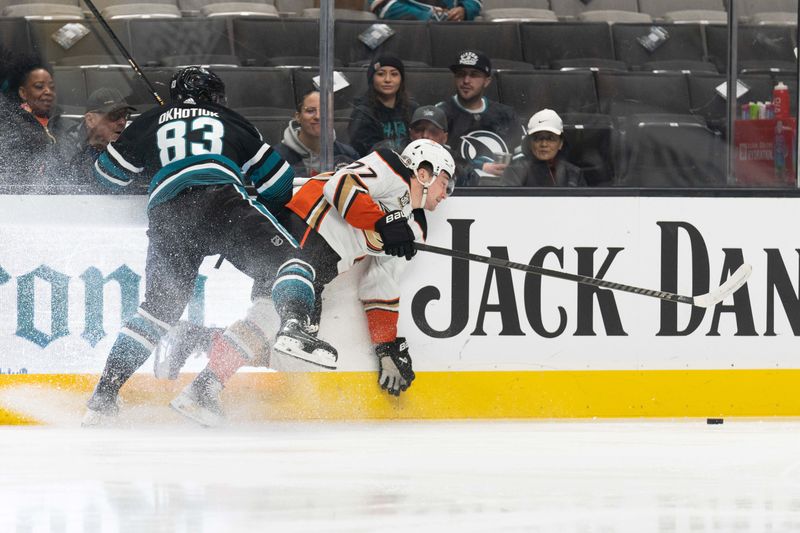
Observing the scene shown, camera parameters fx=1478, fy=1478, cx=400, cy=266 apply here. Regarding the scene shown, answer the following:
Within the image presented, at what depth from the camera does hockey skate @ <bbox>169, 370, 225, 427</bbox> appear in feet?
17.0

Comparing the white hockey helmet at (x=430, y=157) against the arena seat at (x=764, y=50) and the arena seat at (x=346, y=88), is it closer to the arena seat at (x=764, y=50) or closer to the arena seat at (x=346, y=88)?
the arena seat at (x=346, y=88)

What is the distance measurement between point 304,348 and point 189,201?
70 cm

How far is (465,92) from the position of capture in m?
5.45

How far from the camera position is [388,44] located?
542 centimetres

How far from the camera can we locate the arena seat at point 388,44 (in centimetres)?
543

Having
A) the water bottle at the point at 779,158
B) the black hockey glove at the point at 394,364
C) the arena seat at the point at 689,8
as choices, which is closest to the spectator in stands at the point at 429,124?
the black hockey glove at the point at 394,364

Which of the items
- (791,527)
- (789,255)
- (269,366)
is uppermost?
(789,255)

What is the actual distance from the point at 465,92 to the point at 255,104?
773mm

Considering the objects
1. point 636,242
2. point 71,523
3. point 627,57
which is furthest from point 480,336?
point 71,523

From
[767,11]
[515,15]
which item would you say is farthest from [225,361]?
[767,11]

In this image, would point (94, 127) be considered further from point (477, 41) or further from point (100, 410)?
point (477, 41)

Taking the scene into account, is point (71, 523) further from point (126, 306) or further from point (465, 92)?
point (465, 92)

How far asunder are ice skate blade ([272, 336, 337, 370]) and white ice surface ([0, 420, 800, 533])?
26 cm

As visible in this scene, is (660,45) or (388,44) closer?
(388,44)
